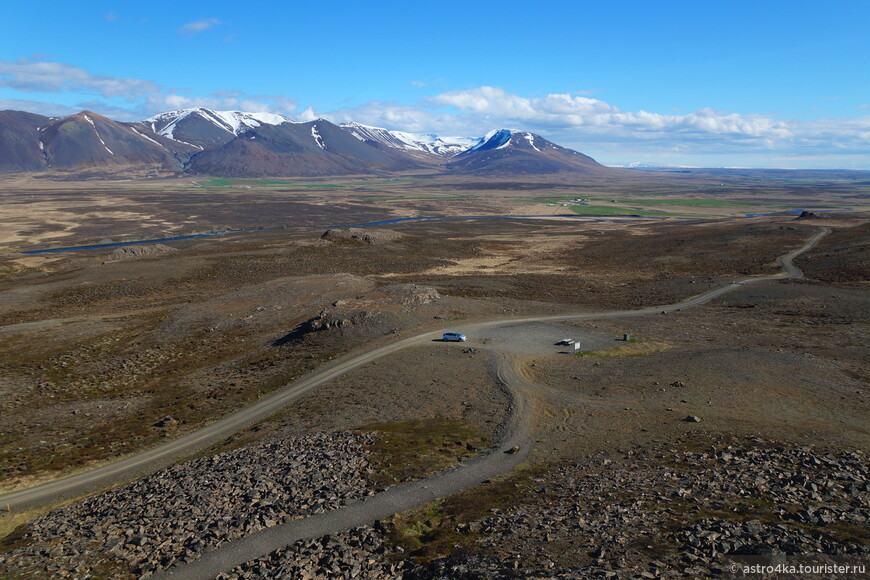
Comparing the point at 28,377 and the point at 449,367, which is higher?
the point at 449,367

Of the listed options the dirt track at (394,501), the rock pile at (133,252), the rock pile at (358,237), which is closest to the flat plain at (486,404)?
the dirt track at (394,501)

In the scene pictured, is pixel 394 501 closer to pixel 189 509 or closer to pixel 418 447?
pixel 418 447

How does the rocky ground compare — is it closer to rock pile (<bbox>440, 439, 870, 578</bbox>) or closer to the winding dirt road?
rock pile (<bbox>440, 439, 870, 578</bbox>)

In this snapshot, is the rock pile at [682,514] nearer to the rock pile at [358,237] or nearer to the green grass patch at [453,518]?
the green grass patch at [453,518]

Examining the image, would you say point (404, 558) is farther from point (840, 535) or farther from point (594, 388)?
point (594, 388)

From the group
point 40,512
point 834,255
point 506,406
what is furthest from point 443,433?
point 834,255

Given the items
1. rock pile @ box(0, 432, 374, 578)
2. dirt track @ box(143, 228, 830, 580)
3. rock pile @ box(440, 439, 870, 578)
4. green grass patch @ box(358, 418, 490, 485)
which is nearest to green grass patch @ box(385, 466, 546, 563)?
rock pile @ box(440, 439, 870, 578)

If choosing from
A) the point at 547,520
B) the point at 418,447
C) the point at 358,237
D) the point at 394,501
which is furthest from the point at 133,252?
the point at 547,520

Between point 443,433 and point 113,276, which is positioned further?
point 113,276
